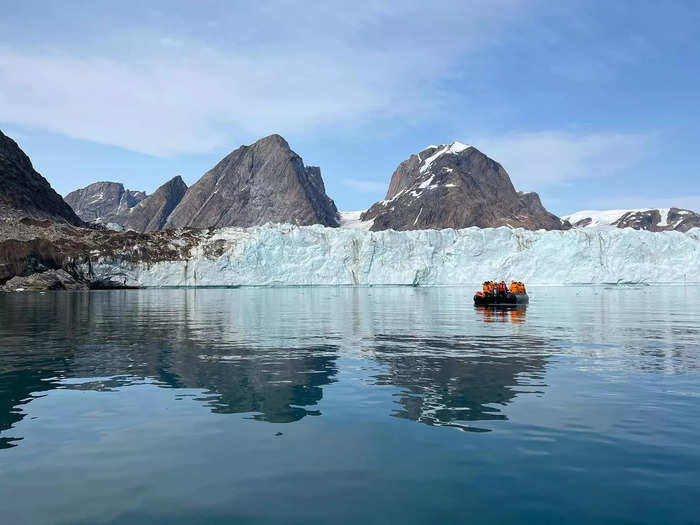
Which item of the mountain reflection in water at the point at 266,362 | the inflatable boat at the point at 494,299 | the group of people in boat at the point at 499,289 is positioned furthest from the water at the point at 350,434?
the group of people in boat at the point at 499,289

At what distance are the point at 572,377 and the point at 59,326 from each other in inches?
1069

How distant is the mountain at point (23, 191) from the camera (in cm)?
12725

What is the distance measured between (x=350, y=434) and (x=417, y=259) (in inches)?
3575

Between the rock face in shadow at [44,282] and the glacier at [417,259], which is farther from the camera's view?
the glacier at [417,259]

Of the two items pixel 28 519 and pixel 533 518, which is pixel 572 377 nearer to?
pixel 533 518

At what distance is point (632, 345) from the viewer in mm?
22766

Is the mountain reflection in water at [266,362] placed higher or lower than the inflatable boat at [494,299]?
lower

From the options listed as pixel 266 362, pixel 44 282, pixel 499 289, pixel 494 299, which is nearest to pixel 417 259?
pixel 499 289

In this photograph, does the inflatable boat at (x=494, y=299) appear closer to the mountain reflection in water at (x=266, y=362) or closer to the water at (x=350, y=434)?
the mountain reflection in water at (x=266, y=362)

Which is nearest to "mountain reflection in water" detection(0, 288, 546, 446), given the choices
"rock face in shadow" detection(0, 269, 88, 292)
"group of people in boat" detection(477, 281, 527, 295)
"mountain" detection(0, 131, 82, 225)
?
"group of people in boat" detection(477, 281, 527, 295)

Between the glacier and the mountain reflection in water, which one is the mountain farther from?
the mountain reflection in water

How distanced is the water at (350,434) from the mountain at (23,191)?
12119 cm

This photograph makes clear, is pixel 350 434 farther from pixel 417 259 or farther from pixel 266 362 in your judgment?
pixel 417 259

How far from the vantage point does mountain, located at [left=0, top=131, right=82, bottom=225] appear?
127 m
